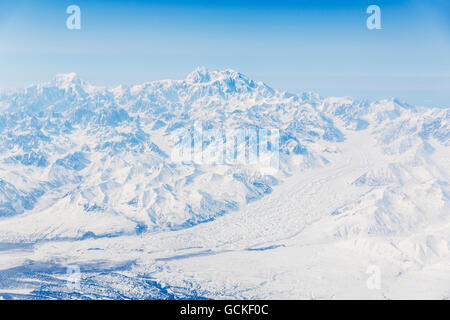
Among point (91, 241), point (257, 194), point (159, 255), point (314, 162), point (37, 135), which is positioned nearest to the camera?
point (159, 255)

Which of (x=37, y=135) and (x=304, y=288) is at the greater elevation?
(x=37, y=135)

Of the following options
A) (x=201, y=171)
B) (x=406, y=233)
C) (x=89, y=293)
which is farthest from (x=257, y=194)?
(x=89, y=293)

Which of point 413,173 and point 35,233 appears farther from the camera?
point 413,173

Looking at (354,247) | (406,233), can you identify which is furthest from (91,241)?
(406,233)
